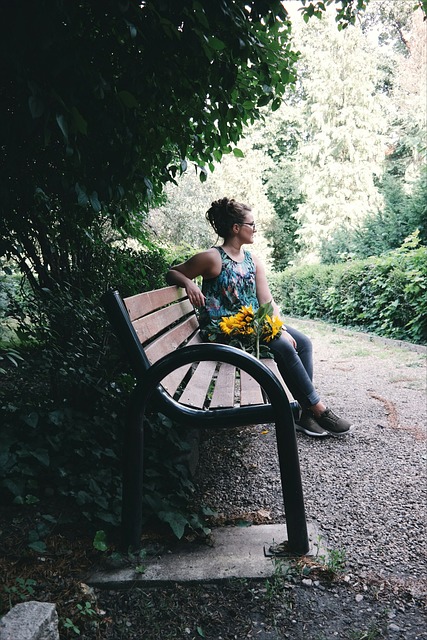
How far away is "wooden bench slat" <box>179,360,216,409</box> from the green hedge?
232 inches

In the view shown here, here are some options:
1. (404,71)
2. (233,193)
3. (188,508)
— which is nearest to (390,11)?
(404,71)

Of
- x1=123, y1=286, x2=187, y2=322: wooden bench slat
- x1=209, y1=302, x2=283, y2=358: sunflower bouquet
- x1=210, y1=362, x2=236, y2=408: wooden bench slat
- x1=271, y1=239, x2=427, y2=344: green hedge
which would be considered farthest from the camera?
x1=271, y1=239, x2=427, y2=344: green hedge

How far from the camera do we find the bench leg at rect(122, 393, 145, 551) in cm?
203

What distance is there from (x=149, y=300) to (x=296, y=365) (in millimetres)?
1153

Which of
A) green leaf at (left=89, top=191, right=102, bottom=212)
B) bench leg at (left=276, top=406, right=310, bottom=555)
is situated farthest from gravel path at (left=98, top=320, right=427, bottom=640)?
green leaf at (left=89, top=191, right=102, bottom=212)

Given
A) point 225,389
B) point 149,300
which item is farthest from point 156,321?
point 225,389

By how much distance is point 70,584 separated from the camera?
1848 mm

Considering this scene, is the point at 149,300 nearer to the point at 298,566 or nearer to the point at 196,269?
the point at 196,269

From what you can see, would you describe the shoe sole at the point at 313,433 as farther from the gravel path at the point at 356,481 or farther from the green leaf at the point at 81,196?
the green leaf at the point at 81,196

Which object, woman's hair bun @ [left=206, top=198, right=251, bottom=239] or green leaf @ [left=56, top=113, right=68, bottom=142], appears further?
woman's hair bun @ [left=206, top=198, right=251, bottom=239]

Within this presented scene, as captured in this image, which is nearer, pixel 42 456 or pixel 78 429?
pixel 42 456

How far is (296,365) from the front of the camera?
3.36 metres

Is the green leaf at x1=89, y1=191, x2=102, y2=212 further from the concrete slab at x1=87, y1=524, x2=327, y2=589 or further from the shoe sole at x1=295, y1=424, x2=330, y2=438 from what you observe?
the shoe sole at x1=295, y1=424, x2=330, y2=438

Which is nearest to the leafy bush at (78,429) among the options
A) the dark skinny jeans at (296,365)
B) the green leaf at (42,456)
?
the green leaf at (42,456)
